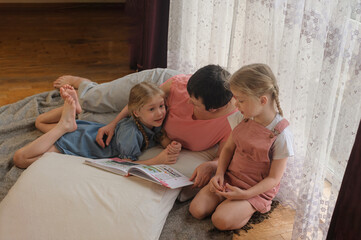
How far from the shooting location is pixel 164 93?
79.1 inches

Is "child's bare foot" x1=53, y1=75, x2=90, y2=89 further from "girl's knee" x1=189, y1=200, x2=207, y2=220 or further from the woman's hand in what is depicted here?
"girl's knee" x1=189, y1=200, x2=207, y2=220

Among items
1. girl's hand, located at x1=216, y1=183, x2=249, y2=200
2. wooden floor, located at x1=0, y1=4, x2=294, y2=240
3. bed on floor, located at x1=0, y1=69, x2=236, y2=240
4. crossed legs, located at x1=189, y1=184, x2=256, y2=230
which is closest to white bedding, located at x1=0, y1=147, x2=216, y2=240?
bed on floor, located at x1=0, y1=69, x2=236, y2=240

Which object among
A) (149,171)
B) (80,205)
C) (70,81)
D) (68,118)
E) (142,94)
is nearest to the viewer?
(80,205)

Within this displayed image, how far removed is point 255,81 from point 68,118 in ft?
3.02

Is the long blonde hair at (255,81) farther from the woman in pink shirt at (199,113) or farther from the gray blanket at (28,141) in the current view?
the gray blanket at (28,141)

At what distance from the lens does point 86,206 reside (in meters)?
1.67

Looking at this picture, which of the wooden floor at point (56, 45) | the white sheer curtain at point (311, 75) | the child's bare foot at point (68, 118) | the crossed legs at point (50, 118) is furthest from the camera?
the wooden floor at point (56, 45)

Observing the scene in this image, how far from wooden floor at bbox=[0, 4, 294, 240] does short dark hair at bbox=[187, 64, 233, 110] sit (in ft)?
4.60

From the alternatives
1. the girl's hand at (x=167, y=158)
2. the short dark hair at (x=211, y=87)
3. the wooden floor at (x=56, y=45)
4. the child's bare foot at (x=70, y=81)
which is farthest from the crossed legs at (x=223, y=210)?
the wooden floor at (x=56, y=45)

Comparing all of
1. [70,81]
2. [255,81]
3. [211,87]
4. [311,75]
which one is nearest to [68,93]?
[70,81]

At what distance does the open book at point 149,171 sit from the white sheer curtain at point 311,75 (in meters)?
0.47

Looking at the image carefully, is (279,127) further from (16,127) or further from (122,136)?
(16,127)

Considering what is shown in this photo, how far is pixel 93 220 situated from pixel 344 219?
2.79 feet

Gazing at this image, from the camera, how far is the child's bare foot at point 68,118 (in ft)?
6.73
